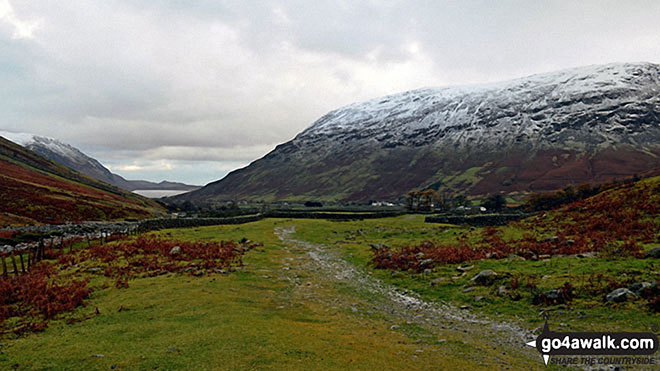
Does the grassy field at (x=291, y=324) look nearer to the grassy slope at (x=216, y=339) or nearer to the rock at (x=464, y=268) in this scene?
the grassy slope at (x=216, y=339)

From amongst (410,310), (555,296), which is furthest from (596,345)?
(410,310)

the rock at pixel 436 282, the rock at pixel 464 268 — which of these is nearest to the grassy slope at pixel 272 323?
the rock at pixel 436 282

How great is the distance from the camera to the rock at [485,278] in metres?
21.1

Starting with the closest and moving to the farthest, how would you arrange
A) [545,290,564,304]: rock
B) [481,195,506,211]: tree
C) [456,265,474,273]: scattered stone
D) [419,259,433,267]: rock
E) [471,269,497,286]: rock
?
1. [545,290,564,304]: rock
2. [471,269,497,286]: rock
3. [456,265,474,273]: scattered stone
4. [419,259,433,267]: rock
5. [481,195,506,211]: tree

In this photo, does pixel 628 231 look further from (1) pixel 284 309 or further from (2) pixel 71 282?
(2) pixel 71 282

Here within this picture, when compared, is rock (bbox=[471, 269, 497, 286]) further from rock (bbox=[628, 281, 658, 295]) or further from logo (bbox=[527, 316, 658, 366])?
logo (bbox=[527, 316, 658, 366])

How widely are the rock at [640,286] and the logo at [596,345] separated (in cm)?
383

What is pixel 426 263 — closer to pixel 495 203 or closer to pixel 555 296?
pixel 555 296

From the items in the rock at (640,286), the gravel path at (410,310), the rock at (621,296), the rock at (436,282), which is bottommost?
the gravel path at (410,310)

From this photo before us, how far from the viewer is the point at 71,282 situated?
73.0 ft

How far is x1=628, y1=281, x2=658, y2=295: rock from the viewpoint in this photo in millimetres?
15444

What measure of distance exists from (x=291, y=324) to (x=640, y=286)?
49.9 ft

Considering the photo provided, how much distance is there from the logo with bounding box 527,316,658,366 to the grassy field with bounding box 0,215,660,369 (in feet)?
2.97

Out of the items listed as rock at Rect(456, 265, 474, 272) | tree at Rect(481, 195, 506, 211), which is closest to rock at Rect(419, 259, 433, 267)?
rock at Rect(456, 265, 474, 272)
